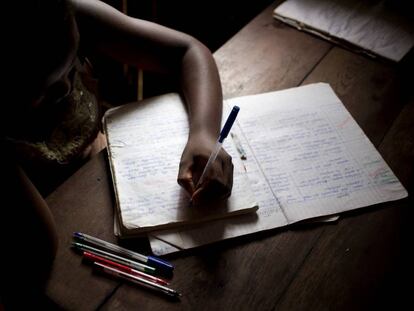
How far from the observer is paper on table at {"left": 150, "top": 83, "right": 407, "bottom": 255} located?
723 mm

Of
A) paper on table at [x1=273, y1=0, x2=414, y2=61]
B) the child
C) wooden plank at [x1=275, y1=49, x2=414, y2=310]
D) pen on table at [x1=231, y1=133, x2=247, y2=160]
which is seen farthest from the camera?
paper on table at [x1=273, y1=0, x2=414, y2=61]

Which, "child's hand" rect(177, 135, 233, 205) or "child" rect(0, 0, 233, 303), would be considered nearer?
"child" rect(0, 0, 233, 303)

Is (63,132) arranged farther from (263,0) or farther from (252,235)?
(263,0)

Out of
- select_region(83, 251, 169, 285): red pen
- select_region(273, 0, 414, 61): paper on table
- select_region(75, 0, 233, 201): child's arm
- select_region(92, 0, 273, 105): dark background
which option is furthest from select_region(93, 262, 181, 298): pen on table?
select_region(92, 0, 273, 105): dark background

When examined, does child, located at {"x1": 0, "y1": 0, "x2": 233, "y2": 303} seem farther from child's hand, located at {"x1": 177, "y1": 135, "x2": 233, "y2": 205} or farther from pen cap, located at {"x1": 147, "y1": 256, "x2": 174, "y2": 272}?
pen cap, located at {"x1": 147, "y1": 256, "x2": 174, "y2": 272}

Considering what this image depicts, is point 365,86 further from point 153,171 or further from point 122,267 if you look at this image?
point 122,267

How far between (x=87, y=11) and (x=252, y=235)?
67 cm

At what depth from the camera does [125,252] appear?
66 centimetres

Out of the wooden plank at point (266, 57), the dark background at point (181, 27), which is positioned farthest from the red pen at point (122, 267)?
the dark background at point (181, 27)

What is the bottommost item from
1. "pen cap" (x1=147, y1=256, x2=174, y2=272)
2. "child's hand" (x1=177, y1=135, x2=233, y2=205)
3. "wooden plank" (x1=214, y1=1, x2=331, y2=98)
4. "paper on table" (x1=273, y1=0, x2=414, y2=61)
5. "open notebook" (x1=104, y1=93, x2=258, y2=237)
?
"pen cap" (x1=147, y1=256, x2=174, y2=272)

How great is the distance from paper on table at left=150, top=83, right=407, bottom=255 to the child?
7 cm

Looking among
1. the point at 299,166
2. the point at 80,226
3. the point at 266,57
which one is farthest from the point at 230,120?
the point at 266,57

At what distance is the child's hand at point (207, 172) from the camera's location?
2.36 ft

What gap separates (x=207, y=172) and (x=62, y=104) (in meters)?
0.33
